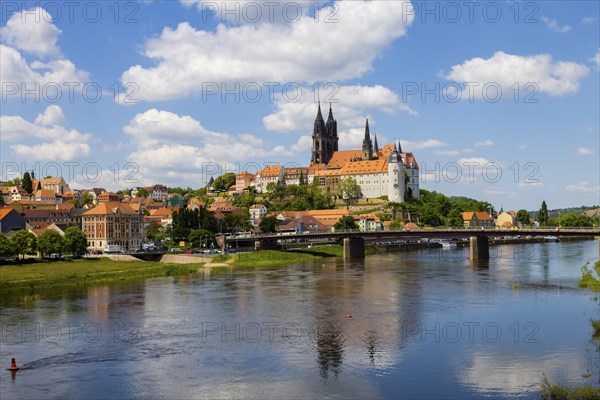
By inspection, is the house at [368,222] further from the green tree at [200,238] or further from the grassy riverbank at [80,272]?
the grassy riverbank at [80,272]

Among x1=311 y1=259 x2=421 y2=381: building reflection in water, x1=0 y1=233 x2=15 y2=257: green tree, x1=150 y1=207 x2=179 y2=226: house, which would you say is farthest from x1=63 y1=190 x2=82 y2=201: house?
x1=311 y1=259 x2=421 y2=381: building reflection in water

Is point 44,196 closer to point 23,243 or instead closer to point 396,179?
point 23,243

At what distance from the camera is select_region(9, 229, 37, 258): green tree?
81625mm

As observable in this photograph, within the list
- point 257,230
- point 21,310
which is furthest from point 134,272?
point 257,230

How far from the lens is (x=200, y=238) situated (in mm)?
114500

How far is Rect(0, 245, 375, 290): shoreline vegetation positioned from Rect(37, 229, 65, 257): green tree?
2.39 m

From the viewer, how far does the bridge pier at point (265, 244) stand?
114500mm

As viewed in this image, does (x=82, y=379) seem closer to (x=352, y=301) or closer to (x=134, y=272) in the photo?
(x=352, y=301)

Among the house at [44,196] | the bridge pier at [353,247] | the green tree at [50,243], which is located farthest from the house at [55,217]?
the bridge pier at [353,247]

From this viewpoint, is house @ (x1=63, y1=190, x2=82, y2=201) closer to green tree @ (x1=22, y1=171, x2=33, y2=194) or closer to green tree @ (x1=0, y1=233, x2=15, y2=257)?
green tree @ (x1=22, y1=171, x2=33, y2=194)

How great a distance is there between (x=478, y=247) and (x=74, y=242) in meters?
59.0

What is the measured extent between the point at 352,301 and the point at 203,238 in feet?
204

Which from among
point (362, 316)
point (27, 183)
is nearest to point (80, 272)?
point (362, 316)

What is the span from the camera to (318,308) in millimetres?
52188
